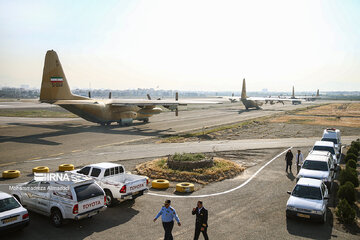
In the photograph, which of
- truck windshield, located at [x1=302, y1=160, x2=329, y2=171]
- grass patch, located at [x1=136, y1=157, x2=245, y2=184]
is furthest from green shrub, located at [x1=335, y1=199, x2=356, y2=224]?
grass patch, located at [x1=136, y1=157, x2=245, y2=184]

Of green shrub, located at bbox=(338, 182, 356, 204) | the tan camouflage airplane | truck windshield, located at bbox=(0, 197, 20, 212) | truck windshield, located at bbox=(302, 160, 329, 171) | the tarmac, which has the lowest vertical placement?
the tarmac

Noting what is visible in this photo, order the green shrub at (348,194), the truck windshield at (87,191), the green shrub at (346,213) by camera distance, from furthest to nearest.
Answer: the green shrub at (348,194) < the green shrub at (346,213) < the truck windshield at (87,191)

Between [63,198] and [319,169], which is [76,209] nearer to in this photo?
[63,198]

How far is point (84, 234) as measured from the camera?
38.5 feet

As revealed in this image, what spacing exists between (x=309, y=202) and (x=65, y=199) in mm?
11038

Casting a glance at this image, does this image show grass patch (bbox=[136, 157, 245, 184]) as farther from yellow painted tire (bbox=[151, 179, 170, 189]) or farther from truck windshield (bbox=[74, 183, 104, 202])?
truck windshield (bbox=[74, 183, 104, 202])

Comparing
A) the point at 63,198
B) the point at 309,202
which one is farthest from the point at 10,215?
the point at 309,202

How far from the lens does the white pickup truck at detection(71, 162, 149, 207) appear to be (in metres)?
14.2

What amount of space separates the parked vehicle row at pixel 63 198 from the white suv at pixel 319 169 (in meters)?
10.8

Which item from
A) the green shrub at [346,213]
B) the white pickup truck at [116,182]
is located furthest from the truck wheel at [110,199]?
the green shrub at [346,213]

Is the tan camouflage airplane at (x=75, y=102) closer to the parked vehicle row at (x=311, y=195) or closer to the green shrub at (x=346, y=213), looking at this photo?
the parked vehicle row at (x=311, y=195)

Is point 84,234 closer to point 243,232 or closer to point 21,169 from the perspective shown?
point 243,232

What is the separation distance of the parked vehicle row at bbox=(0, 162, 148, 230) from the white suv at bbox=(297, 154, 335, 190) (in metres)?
10.8

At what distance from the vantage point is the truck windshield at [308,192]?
13.9 m
